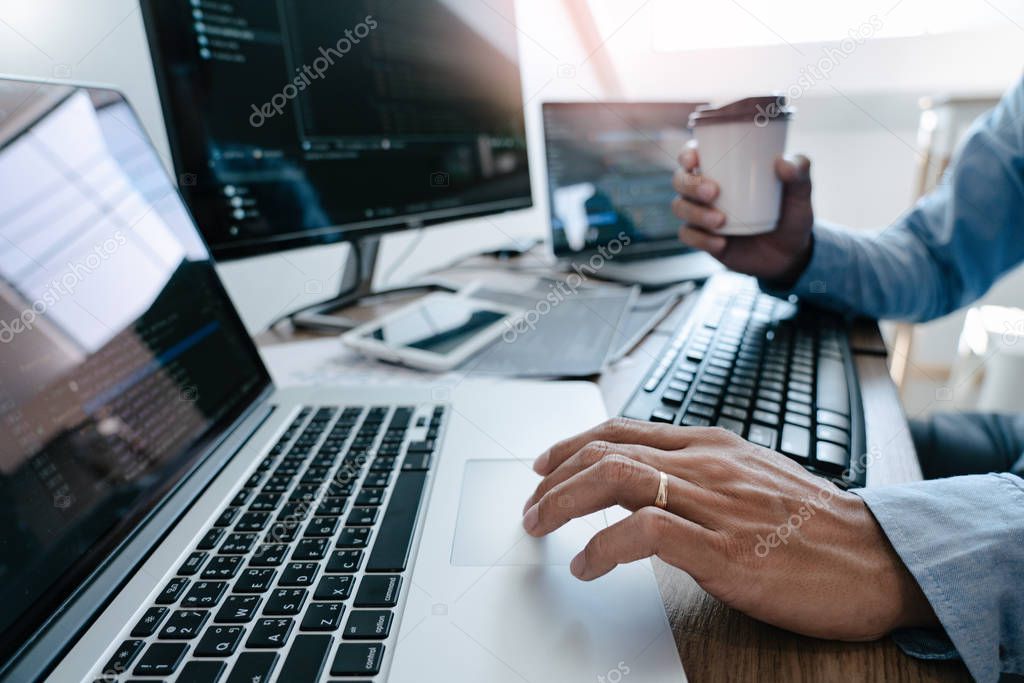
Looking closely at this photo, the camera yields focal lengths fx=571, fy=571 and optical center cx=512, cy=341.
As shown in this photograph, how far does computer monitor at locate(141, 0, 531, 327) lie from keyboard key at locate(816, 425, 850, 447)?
59cm

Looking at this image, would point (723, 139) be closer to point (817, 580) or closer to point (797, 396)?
point (797, 396)

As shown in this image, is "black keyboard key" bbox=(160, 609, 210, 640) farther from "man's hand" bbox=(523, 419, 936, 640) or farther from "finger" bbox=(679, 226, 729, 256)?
"finger" bbox=(679, 226, 729, 256)

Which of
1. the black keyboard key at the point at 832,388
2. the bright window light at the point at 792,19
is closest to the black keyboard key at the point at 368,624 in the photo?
the black keyboard key at the point at 832,388

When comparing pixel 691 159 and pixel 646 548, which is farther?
pixel 691 159

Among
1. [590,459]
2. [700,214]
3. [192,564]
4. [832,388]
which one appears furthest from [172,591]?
[700,214]

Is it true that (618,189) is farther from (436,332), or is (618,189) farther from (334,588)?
(334,588)

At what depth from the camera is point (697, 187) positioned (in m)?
0.65

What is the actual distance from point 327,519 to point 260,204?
45 centimetres

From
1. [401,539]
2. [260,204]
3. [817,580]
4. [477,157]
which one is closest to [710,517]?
[817,580]

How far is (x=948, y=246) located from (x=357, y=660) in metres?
0.93

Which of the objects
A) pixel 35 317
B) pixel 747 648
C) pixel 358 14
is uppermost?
pixel 358 14

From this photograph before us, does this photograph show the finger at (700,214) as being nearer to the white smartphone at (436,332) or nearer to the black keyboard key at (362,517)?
the white smartphone at (436,332)

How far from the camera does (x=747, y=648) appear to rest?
0.28 meters

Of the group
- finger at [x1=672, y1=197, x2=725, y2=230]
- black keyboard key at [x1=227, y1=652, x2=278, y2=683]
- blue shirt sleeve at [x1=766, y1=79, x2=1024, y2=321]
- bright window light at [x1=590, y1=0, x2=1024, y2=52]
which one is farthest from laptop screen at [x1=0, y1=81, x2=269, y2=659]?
bright window light at [x1=590, y1=0, x2=1024, y2=52]
